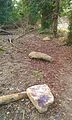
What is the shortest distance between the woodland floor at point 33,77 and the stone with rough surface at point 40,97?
107mm

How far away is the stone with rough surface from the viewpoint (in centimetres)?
364

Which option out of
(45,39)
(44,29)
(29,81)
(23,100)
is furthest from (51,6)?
(23,100)

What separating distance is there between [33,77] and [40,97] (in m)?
1.06

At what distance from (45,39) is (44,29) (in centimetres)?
216

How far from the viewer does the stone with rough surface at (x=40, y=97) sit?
3.64 meters

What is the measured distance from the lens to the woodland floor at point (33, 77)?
145 inches

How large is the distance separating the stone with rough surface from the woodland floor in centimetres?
11

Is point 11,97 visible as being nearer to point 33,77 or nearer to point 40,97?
point 40,97

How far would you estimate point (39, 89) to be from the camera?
4.05 m

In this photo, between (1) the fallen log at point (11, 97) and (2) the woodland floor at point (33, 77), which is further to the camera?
(1) the fallen log at point (11, 97)

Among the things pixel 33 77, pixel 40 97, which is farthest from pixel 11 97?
pixel 33 77

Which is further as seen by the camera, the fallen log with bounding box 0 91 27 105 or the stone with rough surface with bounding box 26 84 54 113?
the fallen log with bounding box 0 91 27 105

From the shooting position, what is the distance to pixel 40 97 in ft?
12.4

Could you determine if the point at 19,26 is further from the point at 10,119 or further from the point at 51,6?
the point at 10,119
